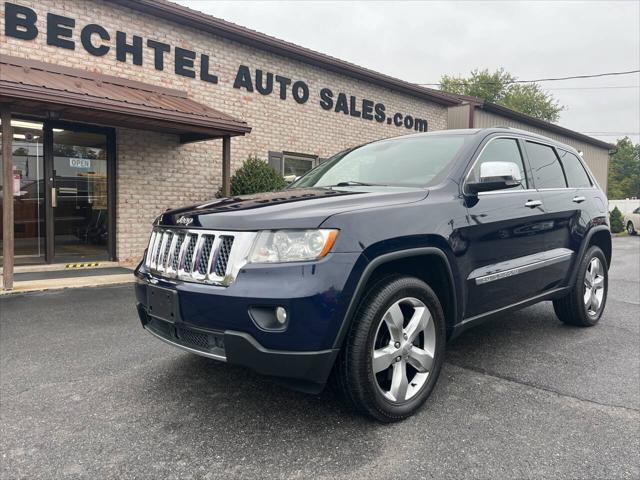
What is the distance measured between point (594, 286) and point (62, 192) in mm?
8437

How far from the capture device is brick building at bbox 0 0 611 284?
25.2 feet

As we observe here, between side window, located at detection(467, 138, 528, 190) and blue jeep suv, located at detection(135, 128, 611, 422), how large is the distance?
2cm

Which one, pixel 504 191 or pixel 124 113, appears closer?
pixel 504 191

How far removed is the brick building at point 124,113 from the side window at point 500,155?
18.4ft

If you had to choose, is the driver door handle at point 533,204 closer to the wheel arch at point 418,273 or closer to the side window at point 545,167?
the side window at point 545,167

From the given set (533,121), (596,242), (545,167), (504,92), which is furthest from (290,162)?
(504,92)

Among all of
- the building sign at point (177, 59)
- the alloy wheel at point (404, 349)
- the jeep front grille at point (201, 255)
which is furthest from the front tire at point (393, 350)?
the building sign at point (177, 59)

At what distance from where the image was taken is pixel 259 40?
10562 millimetres

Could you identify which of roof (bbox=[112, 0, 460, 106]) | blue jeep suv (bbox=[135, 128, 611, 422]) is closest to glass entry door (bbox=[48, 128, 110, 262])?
roof (bbox=[112, 0, 460, 106])

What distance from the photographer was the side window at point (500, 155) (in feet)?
11.6

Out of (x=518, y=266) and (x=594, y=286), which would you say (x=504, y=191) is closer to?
(x=518, y=266)

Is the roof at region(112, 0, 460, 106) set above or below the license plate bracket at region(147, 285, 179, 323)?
above

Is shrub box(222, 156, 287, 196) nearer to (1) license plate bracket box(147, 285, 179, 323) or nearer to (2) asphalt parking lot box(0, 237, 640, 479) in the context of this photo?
(2) asphalt parking lot box(0, 237, 640, 479)

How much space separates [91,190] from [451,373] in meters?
7.83
